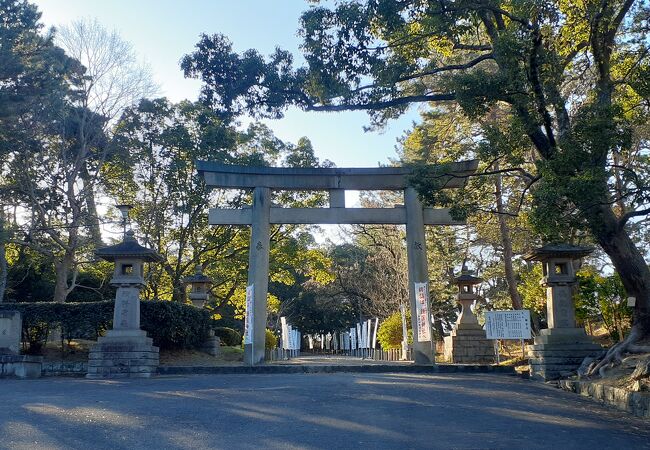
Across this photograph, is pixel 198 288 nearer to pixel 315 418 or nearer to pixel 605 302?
pixel 605 302

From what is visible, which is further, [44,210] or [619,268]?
[44,210]

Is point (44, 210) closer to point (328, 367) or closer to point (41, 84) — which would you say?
point (41, 84)

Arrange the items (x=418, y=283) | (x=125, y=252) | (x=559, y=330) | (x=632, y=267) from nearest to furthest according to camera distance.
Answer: (x=632, y=267) → (x=559, y=330) → (x=125, y=252) → (x=418, y=283)

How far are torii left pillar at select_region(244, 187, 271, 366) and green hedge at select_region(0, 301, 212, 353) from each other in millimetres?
2431

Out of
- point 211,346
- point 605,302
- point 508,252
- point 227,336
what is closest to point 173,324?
point 211,346

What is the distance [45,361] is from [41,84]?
8.43 metres

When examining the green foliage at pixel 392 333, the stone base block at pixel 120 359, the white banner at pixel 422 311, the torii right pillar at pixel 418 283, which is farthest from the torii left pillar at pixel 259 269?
the green foliage at pixel 392 333

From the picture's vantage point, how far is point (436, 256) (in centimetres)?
2391

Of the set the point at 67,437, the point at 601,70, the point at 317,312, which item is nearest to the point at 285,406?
the point at 67,437

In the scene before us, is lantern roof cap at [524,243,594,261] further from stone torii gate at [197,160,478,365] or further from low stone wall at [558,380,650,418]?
stone torii gate at [197,160,478,365]

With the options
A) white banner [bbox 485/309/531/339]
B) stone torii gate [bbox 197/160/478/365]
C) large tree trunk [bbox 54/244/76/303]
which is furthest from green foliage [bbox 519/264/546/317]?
large tree trunk [bbox 54/244/76/303]

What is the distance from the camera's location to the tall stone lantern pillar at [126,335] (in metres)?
13.2

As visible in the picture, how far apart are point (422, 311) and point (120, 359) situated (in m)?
7.39

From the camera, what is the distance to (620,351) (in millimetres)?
10094
